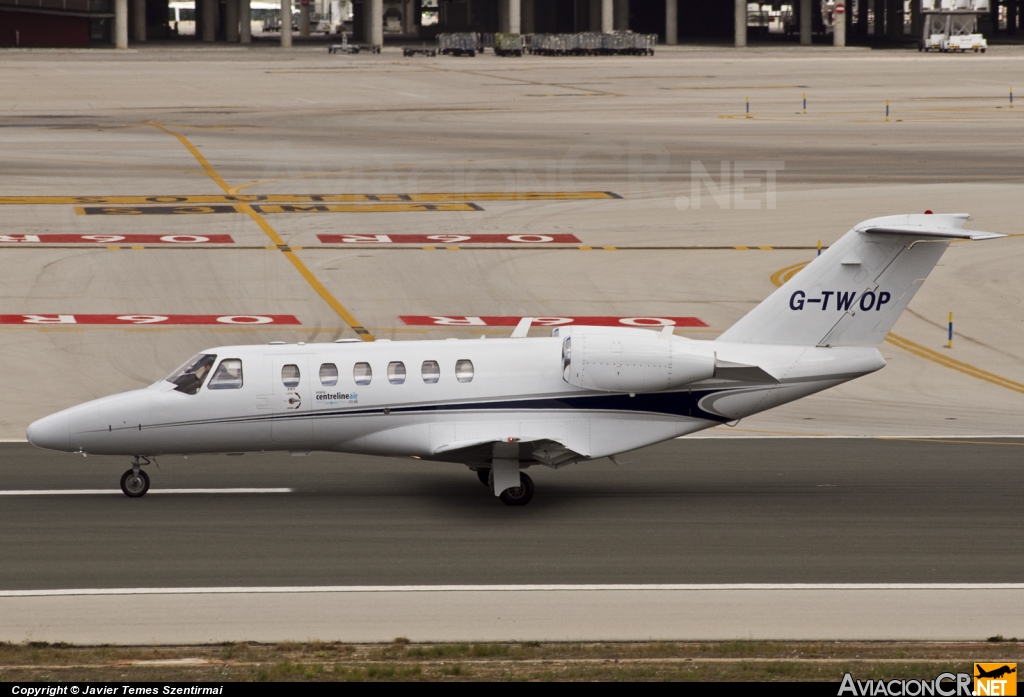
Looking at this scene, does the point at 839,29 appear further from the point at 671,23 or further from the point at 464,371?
the point at 464,371

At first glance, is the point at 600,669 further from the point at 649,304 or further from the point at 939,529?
the point at 649,304

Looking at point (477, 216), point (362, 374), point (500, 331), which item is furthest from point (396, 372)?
point (477, 216)

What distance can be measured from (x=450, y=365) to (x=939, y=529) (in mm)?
8183

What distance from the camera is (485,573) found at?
738 inches

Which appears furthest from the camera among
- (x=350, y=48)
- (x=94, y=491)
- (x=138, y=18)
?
(x=138, y=18)

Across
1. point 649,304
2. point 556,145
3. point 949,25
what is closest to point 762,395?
point 649,304

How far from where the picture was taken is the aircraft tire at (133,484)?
873 inches

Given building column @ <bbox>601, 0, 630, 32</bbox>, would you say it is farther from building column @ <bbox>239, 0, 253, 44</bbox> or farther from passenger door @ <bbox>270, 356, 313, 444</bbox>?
passenger door @ <bbox>270, 356, 313, 444</bbox>

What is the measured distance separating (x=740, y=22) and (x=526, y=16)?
2835 centimetres

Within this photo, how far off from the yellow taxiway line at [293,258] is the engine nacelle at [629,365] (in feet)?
43.5

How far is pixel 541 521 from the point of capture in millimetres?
21109

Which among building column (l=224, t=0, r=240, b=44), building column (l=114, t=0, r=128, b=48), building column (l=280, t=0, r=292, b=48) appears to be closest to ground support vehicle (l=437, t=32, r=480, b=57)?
building column (l=280, t=0, r=292, b=48)

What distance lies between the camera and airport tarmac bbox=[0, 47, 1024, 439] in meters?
33.4

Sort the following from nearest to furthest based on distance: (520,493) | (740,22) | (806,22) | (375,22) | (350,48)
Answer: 1. (520,493)
2. (350,48)
3. (375,22)
4. (740,22)
5. (806,22)
